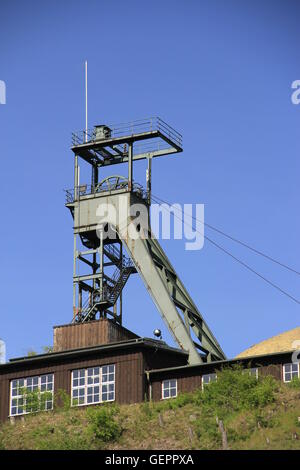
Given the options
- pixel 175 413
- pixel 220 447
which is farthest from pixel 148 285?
pixel 220 447

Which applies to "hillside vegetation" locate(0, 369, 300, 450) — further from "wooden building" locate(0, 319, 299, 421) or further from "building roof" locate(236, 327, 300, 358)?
"building roof" locate(236, 327, 300, 358)

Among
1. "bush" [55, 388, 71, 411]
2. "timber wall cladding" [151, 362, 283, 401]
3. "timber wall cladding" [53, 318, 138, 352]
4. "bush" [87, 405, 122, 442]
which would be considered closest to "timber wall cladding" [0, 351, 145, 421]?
"bush" [55, 388, 71, 411]

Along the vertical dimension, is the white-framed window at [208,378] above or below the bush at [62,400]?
above

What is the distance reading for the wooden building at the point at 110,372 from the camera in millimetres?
58875

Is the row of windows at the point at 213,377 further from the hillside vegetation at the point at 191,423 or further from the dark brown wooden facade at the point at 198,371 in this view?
the hillside vegetation at the point at 191,423

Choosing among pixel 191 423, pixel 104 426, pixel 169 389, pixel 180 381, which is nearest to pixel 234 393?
pixel 191 423

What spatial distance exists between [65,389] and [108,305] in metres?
6.73

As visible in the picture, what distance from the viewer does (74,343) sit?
63375 millimetres

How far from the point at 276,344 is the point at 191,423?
31704mm

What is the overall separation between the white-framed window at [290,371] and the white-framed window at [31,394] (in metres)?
11.3

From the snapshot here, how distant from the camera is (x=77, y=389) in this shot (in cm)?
6034

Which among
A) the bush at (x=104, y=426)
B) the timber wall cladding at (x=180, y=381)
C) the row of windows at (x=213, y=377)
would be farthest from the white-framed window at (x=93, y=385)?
the bush at (x=104, y=426)

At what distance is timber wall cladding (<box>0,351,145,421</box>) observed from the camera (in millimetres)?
59125
